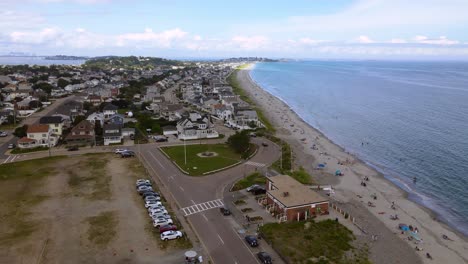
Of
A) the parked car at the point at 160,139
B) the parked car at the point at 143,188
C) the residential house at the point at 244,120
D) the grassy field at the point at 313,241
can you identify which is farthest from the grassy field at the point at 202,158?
the grassy field at the point at 313,241

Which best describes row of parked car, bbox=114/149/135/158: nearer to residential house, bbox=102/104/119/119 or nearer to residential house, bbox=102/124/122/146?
residential house, bbox=102/124/122/146

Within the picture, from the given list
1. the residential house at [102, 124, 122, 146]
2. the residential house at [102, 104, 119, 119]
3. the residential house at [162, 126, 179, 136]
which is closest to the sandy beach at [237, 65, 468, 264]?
the residential house at [162, 126, 179, 136]

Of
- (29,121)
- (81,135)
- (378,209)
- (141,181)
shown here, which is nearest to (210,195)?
(141,181)

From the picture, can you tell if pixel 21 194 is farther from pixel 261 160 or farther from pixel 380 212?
pixel 380 212

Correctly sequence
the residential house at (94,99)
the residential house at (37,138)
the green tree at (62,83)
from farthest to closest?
the green tree at (62,83)
the residential house at (94,99)
the residential house at (37,138)

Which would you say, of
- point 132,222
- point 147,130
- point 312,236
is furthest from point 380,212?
point 147,130

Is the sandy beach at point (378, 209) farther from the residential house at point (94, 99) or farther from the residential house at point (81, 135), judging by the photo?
the residential house at point (94, 99)
